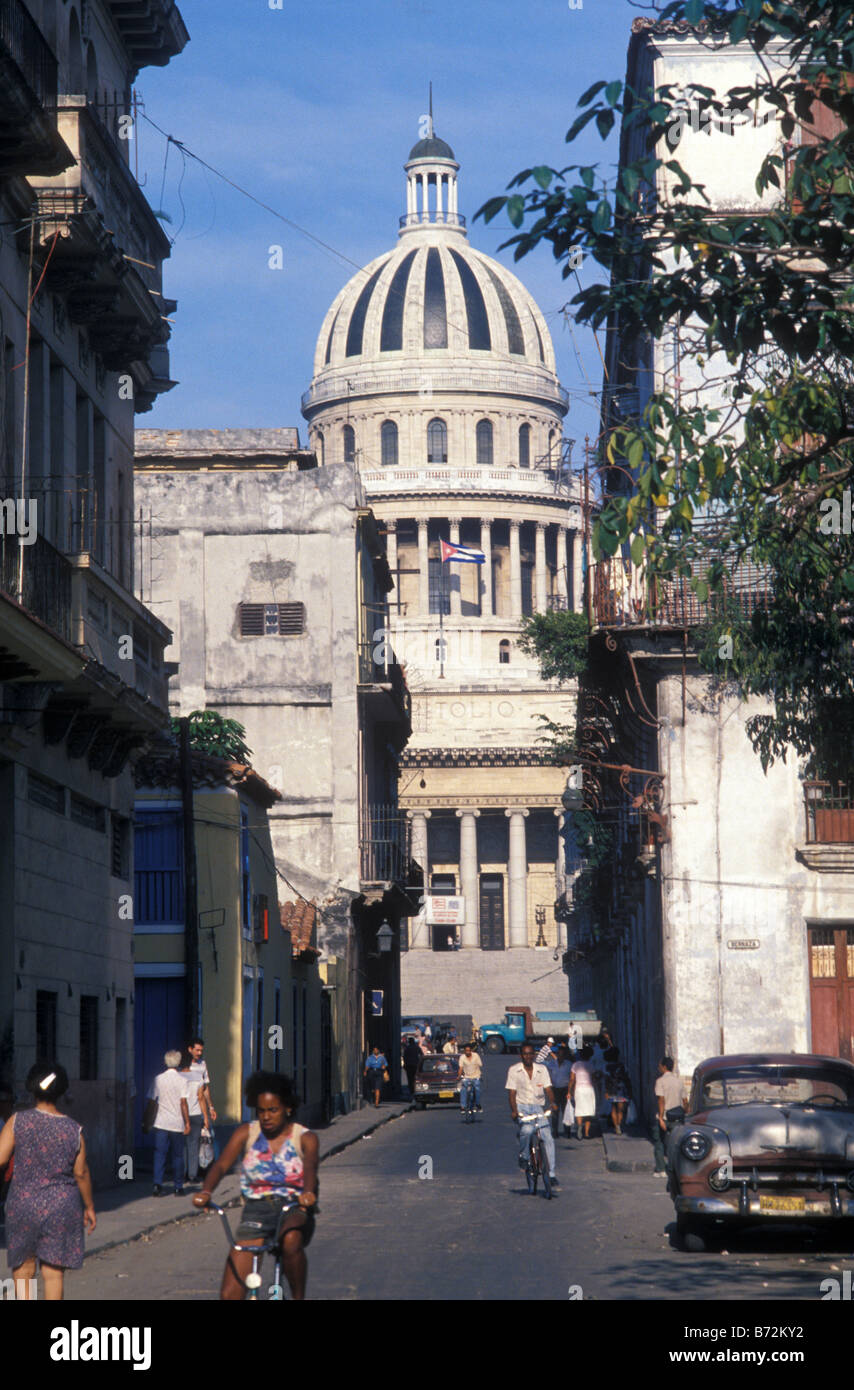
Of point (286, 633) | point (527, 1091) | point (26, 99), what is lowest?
point (527, 1091)

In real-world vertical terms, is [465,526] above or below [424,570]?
above

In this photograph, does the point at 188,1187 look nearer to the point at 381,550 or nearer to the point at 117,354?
the point at 117,354

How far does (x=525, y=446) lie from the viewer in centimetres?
12700

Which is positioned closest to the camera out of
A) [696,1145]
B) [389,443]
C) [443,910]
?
[696,1145]

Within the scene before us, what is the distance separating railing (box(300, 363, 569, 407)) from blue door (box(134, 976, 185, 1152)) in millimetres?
95970

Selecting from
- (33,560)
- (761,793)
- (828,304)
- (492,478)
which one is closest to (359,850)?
(761,793)

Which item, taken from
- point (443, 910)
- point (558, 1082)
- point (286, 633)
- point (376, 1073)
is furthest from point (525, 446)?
point (558, 1082)

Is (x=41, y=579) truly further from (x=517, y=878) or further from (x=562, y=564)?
(x=562, y=564)

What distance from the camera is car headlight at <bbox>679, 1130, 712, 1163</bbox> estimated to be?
14.8 meters

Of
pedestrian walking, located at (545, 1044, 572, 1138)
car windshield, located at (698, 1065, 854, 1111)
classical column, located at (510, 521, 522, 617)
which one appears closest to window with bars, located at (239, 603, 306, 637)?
pedestrian walking, located at (545, 1044, 572, 1138)

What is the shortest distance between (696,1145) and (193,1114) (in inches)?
326

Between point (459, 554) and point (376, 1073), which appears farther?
point (459, 554)

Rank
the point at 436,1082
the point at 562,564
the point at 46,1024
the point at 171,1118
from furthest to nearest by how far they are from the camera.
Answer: the point at 562,564, the point at 436,1082, the point at 171,1118, the point at 46,1024

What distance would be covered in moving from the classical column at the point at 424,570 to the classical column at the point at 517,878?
52.9ft
